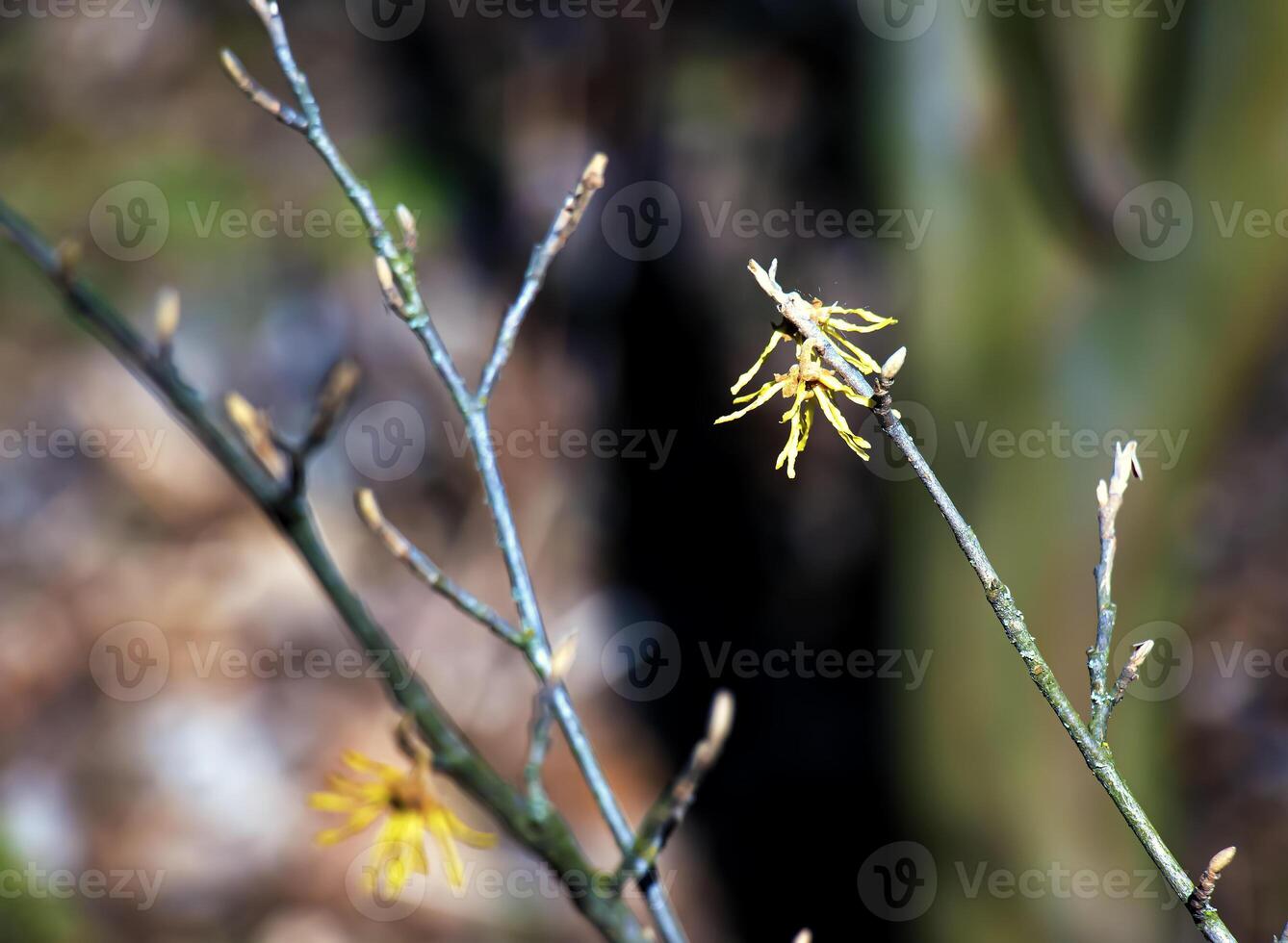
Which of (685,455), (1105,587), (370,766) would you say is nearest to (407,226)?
(370,766)

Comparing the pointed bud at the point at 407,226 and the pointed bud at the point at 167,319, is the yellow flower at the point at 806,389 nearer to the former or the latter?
the pointed bud at the point at 407,226

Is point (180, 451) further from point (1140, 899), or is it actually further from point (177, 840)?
point (1140, 899)

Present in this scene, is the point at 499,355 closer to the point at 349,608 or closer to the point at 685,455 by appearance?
the point at 349,608

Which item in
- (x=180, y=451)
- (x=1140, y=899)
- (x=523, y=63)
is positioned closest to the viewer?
(x=1140, y=899)

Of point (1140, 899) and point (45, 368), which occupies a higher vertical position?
point (45, 368)

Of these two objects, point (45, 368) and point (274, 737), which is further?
point (45, 368)

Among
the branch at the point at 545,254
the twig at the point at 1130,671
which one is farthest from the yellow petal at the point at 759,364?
the twig at the point at 1130,671

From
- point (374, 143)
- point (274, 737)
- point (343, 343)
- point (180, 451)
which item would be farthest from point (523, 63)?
point (274, 737)
